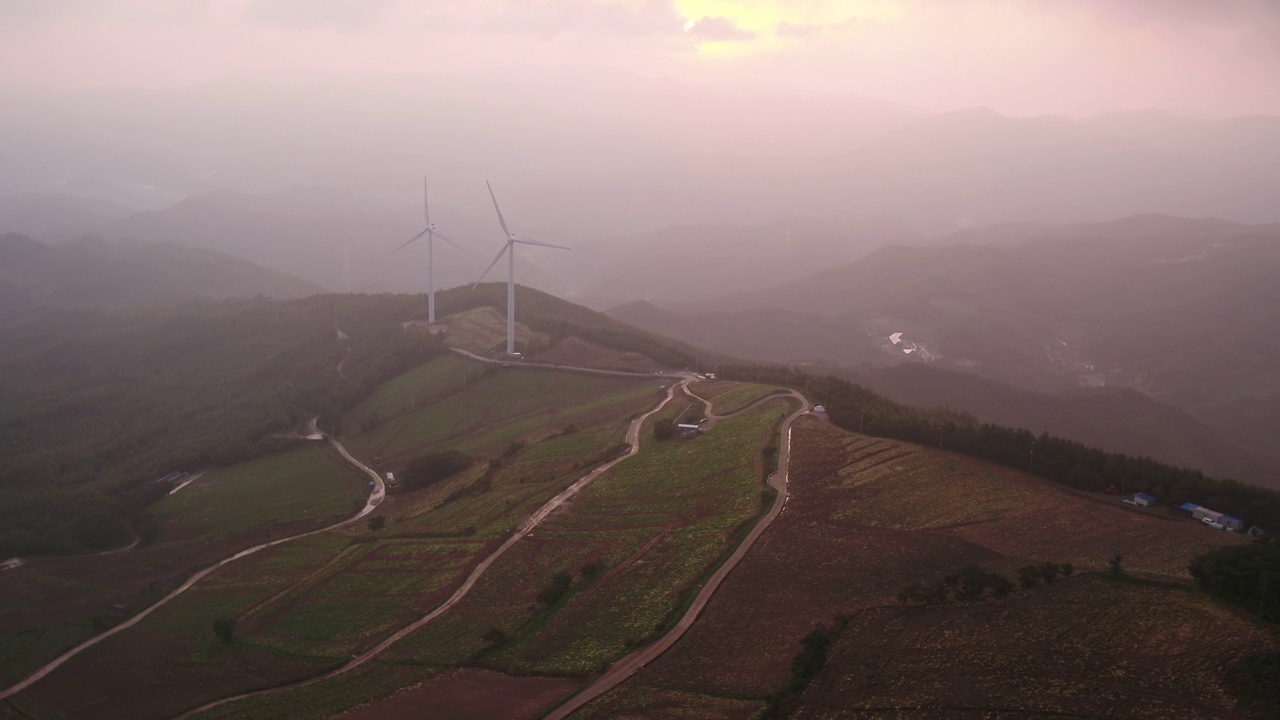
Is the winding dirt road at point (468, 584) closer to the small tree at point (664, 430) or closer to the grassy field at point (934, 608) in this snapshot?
the small tree at point (664, 430)

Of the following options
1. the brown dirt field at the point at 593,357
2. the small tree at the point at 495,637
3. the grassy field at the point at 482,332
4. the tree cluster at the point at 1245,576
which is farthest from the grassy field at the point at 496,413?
the tree cluster at the point at 1245,576

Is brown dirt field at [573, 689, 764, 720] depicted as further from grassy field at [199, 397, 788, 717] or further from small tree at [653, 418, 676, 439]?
small tree at [653, 418, 676, 439]

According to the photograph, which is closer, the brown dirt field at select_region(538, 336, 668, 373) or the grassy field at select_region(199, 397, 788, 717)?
the grassy field at select_region(199, 397, 788, 717)

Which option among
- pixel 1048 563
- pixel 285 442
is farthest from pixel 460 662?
pixel 285 442

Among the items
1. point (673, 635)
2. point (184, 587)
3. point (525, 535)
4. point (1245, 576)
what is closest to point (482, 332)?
point (184, 587)

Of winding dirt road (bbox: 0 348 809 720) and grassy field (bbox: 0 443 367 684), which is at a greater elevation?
winding dirt road (bbox: 0 348 809 720)

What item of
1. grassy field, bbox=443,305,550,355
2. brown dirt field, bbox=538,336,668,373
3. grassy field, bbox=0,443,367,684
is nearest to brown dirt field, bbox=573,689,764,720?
grassy field, bbox=0,443,367,684
